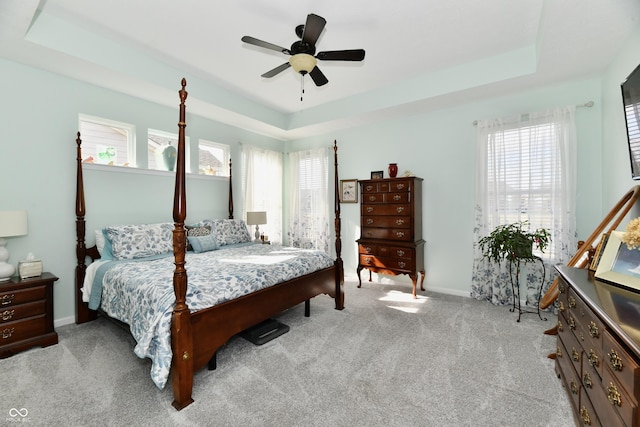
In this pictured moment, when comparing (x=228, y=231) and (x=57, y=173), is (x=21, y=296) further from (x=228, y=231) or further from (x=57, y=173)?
(x=228, y=231)

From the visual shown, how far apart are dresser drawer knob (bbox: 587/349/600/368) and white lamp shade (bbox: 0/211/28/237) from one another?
13.6 ft

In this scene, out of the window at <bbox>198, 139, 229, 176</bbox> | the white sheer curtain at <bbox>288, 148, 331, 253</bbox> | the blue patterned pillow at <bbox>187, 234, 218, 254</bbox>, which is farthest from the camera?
the white sheer curtain at <bbox>288, 148, 331, 253</bbox>

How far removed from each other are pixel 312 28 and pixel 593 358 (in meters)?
2.60

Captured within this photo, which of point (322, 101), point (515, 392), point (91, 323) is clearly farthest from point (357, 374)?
point (322, 101)

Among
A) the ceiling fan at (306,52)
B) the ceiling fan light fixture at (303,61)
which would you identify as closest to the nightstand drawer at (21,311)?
the ceiling fan at (306,52)

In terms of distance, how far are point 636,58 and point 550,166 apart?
4.27 feet

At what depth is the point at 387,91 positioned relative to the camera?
13.2 ft

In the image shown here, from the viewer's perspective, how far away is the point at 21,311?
2490 millimetres

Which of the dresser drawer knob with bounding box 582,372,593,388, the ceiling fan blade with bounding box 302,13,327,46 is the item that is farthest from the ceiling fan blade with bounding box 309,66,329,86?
the dresser drawer knob with bounding box 582,372,593,388

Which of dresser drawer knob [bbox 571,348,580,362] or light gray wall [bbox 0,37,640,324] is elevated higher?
light gray wall [bbox 0,37,640,324]

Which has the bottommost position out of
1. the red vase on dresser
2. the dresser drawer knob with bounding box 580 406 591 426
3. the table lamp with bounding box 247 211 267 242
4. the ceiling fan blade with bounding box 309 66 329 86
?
the dresser drawer knob with bounding box 580 406 591 426

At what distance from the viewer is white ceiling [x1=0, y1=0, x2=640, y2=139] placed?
93.8 inches

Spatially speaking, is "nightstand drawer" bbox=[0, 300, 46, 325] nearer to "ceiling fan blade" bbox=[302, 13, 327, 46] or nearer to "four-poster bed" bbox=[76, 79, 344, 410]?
"four-poster bed" bbox=[76, 79, 344, 410]

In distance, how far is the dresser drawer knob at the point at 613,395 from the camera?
1086 millimetres
